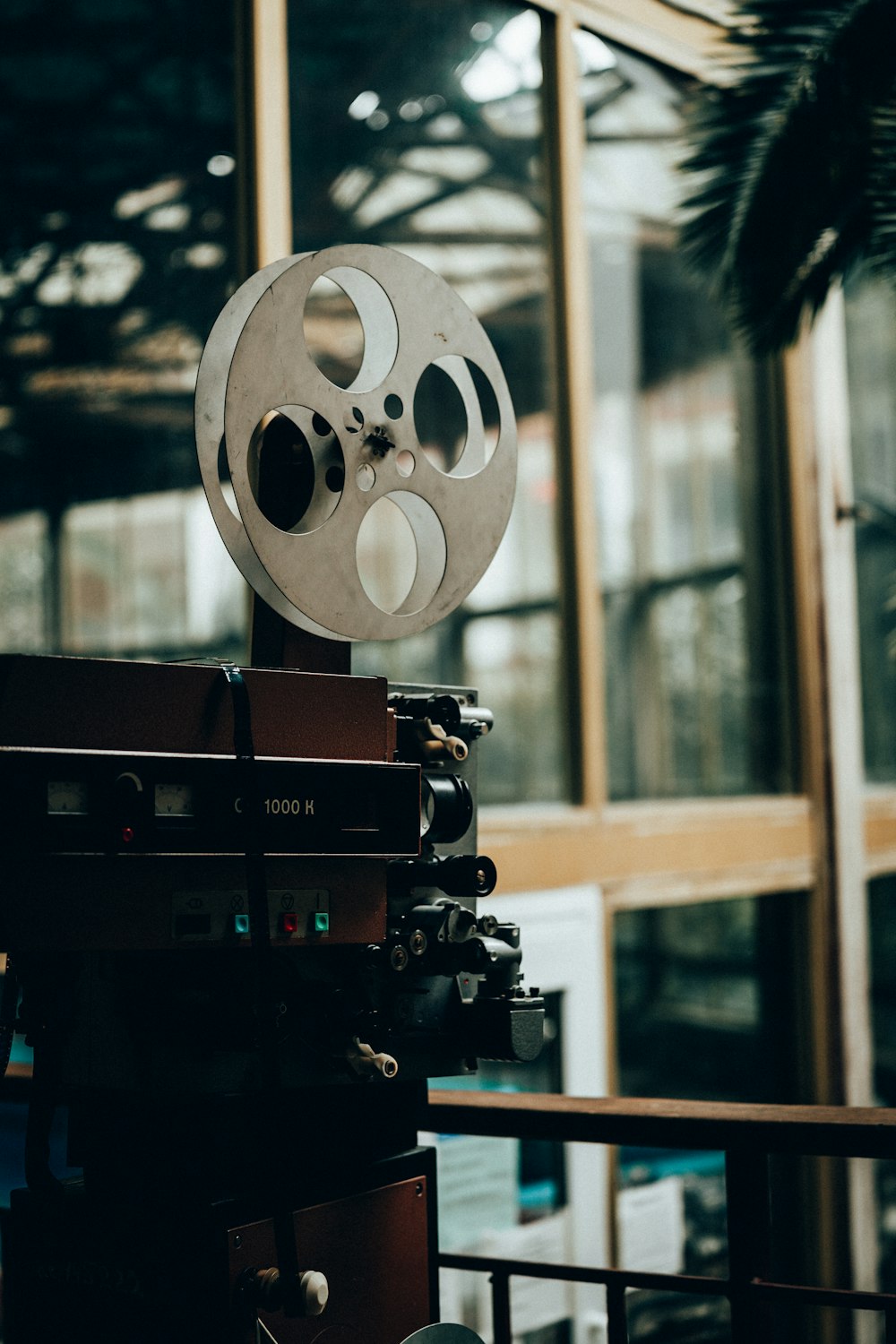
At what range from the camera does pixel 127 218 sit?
335 cm

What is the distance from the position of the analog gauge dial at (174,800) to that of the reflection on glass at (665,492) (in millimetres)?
2792

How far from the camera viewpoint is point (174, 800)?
1.14 m

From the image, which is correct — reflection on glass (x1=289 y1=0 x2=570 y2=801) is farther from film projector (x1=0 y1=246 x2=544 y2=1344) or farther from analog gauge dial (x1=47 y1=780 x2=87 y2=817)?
analog gauge dial (x1=47 y1=780 x2=87 y2=817)

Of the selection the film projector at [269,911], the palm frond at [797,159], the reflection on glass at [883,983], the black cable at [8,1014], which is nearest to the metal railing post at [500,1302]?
the film projector at [269,911]

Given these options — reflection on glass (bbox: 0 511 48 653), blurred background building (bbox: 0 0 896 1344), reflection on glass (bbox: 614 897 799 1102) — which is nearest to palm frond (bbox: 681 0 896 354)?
blurred background building (bbox: 0 0 896 1344)

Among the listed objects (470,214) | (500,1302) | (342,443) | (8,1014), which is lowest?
(500,1302)

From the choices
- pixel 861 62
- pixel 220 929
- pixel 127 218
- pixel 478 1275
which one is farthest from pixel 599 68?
pixel 220 929

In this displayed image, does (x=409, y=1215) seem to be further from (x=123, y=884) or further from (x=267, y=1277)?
(x=123, y=884)

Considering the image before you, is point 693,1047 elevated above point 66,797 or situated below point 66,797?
below

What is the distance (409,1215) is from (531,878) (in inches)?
80.3

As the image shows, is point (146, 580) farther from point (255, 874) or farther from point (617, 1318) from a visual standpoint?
point (255, 874)

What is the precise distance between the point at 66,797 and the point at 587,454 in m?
2.87

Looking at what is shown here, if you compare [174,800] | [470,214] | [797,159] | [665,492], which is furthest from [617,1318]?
[470,214]

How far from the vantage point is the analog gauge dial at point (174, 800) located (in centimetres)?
113
